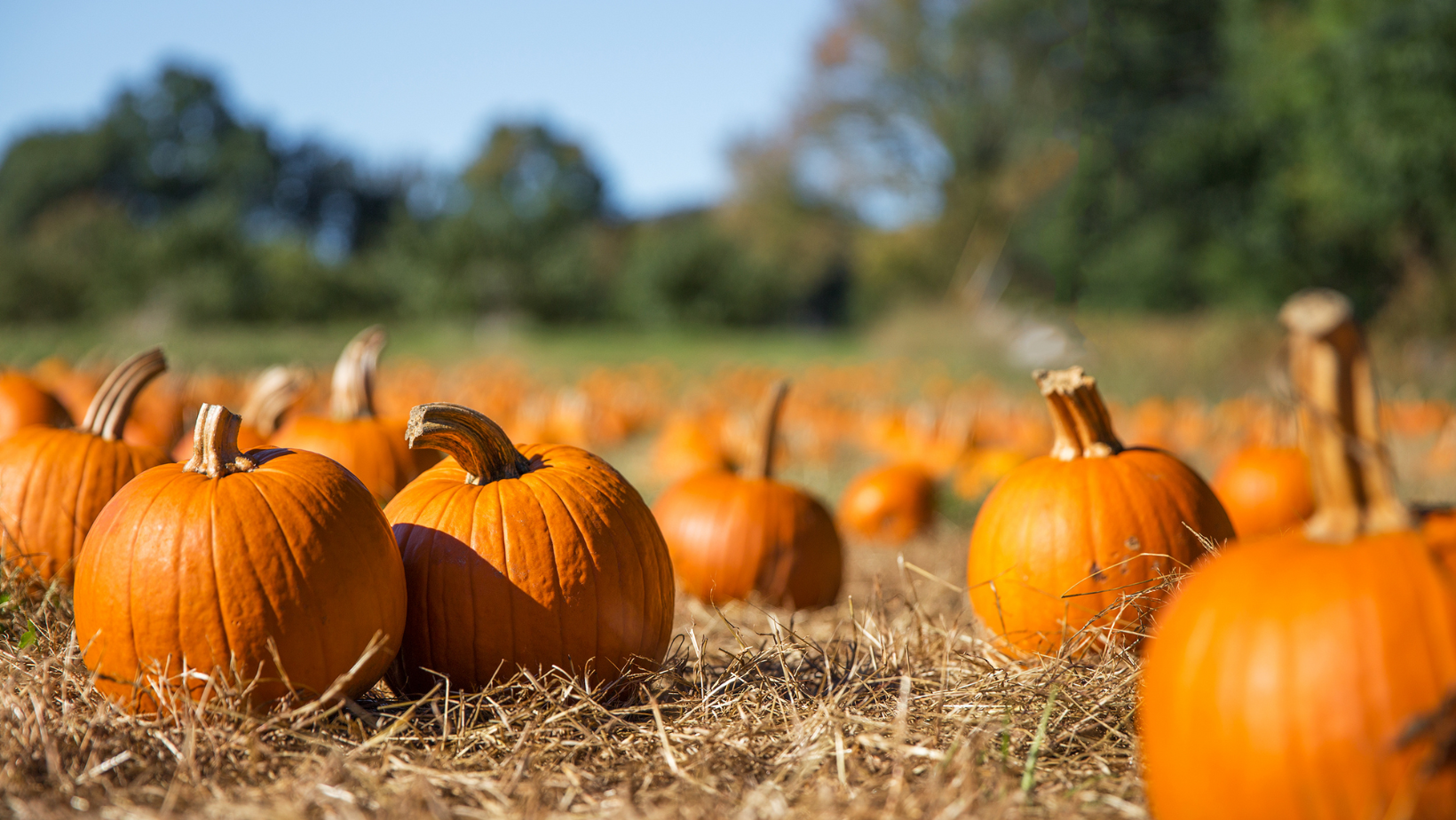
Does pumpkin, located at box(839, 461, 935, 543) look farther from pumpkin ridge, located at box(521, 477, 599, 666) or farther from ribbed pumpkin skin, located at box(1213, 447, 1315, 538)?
pumpkin ridge, located at box(521, 477, 599, 666)

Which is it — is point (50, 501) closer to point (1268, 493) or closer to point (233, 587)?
point (233, 587)

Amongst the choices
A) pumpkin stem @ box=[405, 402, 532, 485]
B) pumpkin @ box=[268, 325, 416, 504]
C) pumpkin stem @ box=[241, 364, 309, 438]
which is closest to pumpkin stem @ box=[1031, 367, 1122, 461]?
pumpkin stem @ box=[405, 402, 532, 485]

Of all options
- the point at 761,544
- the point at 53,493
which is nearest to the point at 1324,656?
the point at 761,544

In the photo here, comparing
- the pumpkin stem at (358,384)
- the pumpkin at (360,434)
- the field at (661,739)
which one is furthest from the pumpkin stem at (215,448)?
the pumpkin stem at (358,384)

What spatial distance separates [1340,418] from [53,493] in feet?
10.0

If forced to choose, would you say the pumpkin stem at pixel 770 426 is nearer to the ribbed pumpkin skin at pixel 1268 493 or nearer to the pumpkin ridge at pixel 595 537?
the pumpkin ridge at pixel 595 537

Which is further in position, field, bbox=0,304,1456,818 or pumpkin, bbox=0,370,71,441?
pumpkin, bbox=0,370,71,441

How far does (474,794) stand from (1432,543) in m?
1.65

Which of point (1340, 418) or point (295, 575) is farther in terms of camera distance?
point (295, 575)

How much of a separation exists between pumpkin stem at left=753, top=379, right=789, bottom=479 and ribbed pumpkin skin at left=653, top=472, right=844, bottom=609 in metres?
0.13

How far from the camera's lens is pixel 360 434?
11.8 ft

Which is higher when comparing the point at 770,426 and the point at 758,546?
the point at 770,426

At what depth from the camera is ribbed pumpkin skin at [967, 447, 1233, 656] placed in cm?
256

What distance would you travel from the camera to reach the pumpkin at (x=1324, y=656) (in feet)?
4.36
